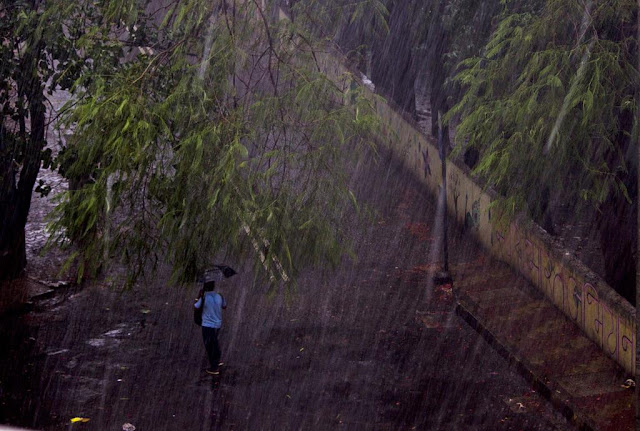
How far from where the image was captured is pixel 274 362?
11.9m

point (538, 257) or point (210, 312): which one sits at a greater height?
point (538, 257)

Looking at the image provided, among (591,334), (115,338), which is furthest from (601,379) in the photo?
(115,338)

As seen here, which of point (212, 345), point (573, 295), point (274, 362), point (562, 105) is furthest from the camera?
point (573, 295)

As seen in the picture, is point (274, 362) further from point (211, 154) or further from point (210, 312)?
point (211, 154)

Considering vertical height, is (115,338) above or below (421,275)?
below

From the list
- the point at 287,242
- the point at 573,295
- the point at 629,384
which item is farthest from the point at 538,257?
the point at 287,242

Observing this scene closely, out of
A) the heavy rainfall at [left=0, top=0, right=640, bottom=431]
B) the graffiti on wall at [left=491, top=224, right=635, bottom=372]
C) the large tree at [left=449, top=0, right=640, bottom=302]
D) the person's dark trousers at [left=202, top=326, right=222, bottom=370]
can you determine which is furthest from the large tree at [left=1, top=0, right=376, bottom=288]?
the graffiti on wall at [left=491, top=224, right=635, bottom=372]

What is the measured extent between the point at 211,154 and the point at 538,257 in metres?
7.46

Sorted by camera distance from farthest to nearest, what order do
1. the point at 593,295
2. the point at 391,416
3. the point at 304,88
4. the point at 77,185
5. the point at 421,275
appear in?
the point at 421,275
the point at 77,185
the point at 593,295
the point at 391,416
the point at 304,88

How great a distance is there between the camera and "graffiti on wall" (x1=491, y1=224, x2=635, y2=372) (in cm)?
1109

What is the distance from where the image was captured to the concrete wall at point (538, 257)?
11169mm

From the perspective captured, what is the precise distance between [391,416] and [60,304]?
6.89 meters

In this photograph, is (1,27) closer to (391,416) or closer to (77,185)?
(77,185)

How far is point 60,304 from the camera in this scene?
1416 cm
